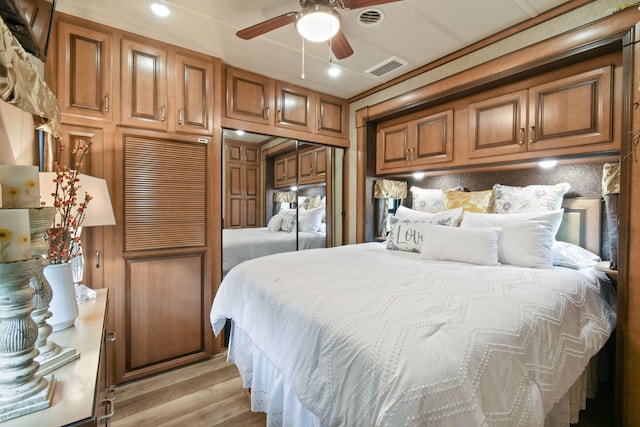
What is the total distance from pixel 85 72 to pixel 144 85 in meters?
0.36

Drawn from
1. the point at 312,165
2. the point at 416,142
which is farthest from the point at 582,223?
the point at 312,165

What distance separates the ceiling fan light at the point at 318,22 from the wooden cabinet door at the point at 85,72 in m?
1.52

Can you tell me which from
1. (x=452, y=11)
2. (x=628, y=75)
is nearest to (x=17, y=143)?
(x=452, y=11)

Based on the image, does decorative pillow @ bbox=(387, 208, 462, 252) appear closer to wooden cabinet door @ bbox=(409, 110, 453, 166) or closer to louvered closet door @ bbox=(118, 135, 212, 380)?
wooden cabinet door @ bbox=(409, 110, 453, 166)

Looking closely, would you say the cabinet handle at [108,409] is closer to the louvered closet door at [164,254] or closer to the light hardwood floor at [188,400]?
the light hardwood floor at [188,400]

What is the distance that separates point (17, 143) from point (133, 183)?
0.81 metres

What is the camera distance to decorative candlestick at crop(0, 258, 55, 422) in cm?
67

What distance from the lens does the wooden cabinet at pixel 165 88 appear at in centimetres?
219

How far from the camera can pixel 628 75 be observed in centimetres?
153

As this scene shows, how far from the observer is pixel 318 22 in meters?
1.60

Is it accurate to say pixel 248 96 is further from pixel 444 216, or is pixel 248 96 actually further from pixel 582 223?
pixel 582 223

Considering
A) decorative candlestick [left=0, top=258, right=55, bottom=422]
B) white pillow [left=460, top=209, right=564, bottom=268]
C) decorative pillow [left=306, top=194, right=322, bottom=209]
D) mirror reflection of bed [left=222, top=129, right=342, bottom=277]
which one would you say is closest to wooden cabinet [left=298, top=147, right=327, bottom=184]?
mirror reflection of bed [left=222, top=129, right=342, bottom=277]

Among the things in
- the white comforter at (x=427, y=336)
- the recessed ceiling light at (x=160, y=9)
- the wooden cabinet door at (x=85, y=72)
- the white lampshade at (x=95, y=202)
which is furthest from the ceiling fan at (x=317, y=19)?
the white comforter at (x=427, y=336)

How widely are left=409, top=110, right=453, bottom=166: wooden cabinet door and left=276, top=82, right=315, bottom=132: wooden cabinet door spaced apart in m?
1.13
